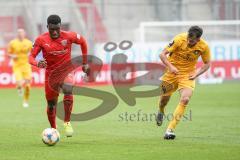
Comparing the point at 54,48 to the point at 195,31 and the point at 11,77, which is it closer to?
the point at 195,31

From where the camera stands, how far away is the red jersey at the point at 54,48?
46.0ft

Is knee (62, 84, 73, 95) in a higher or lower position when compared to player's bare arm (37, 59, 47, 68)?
lower

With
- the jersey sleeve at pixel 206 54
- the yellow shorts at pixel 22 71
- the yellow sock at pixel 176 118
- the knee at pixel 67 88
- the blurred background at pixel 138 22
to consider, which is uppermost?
the blurred background at pixel 138 22

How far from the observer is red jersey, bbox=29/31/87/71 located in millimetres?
14016

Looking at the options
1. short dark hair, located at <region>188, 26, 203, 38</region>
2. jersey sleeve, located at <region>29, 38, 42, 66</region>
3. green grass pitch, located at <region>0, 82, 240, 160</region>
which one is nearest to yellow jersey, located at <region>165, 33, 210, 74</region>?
short dark hair, located at <region>188, 26, 203, 38</region>

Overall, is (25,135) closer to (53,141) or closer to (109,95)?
(53,141)

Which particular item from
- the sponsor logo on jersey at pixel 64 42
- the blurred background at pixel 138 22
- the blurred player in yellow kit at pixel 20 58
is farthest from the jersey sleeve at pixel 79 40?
the blurred background at pixel 138 22

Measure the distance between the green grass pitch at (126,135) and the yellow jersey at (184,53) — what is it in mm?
1485

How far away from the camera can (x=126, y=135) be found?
15.2 m

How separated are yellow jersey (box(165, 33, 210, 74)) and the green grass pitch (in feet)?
4.87

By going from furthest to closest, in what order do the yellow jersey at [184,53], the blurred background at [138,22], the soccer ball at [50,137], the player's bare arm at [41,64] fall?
the blurred background at [138,22], the yellow jersey at [184,53], the player's bare arm at [41,64], the soccer ball at [50,137]

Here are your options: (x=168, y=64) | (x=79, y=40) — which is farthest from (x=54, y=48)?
(x=168, y=64)

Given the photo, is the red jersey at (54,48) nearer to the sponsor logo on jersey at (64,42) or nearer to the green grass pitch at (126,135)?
the sponsor logo on jersey at (64,42)

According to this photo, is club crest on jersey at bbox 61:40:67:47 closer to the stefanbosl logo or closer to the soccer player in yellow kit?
the soccer player in yellow kit
